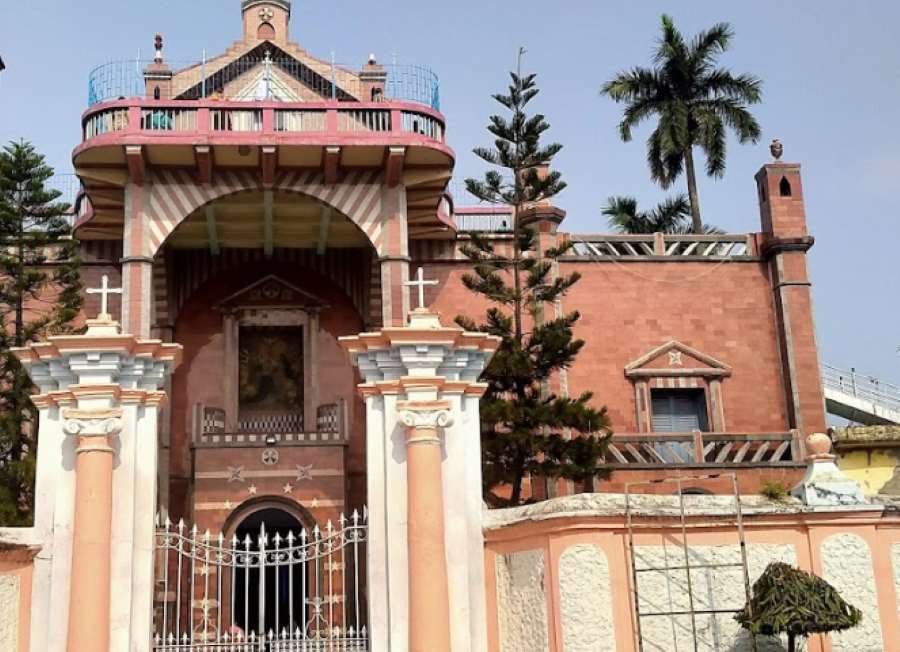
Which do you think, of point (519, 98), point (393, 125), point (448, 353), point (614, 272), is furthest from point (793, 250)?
point (448, 353)

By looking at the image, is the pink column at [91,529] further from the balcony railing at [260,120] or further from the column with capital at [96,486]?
the balcony railing at [260,120]

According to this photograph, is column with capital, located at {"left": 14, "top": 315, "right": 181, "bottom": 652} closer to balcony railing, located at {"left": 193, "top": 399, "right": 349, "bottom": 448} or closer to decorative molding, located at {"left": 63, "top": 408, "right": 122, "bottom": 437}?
decorative molding, located at {"left": 63, "top": 408, "right": 122, "bottom": 437}

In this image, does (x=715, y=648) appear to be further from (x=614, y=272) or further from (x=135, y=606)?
(x=614, y=272)

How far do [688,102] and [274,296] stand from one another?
1101 centimetres

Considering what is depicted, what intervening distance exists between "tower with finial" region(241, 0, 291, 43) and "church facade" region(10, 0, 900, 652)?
2049mm

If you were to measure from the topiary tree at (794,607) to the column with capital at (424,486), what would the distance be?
2478 millimetres

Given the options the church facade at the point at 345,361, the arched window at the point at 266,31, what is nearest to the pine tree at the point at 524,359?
the church facade at the point at 345,361

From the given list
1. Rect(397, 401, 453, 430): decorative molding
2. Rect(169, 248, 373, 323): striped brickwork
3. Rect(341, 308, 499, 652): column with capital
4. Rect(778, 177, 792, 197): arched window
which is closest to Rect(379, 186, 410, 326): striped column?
Rect(169, 248, 373, 323): striped brickwork

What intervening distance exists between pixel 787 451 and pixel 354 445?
7515 millimetres

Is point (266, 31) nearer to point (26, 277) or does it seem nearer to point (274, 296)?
point (274, 296)

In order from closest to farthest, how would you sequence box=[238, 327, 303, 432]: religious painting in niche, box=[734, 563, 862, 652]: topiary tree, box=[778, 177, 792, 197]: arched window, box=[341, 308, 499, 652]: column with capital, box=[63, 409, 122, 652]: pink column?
box=[734, 563, 862, 652]: topiary tree → box=[63, 409, 122, 652]: pink column → box=[341, 308, 499, 652]: column with capital → box=[238, 327, 303, 432]: religious painting in niche → box=[778, 177, 792, 197]: arched window

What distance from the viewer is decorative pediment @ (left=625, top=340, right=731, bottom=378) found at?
2122 cm

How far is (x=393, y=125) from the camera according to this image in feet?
60.0

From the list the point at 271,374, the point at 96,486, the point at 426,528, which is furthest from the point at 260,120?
the point at 426,528
